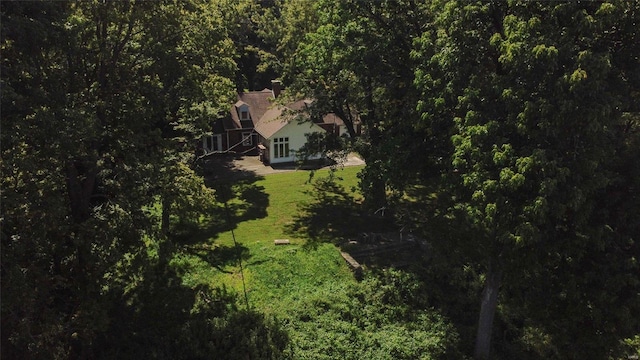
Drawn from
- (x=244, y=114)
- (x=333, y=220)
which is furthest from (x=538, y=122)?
(x=244, y=114)

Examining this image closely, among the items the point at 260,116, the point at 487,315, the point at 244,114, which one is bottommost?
the point at 487,315

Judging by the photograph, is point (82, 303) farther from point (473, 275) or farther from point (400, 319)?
point (473, 275)

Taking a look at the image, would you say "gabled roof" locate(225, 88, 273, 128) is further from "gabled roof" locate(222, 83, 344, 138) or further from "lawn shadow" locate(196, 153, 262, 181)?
"lawn shadow" locate(196, 153, 262, 181)

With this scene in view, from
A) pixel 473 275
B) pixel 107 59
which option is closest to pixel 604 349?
pixel 473 275

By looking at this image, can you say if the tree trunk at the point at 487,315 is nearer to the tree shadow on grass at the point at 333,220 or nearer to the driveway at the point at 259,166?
the tree shadow on grass at the point at 333,220

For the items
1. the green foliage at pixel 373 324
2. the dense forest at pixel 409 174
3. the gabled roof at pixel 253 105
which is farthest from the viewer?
the gabled roof at pixel 253 105

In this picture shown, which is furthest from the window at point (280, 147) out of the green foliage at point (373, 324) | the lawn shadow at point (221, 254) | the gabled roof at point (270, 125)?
the green foliage at point (373, 324)

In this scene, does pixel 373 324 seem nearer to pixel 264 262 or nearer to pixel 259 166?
pixel 264 262
